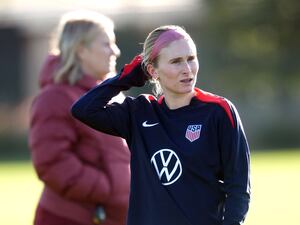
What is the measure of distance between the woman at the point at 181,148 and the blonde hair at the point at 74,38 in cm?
118

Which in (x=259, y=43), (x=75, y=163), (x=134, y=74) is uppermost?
(x=134, y=74)

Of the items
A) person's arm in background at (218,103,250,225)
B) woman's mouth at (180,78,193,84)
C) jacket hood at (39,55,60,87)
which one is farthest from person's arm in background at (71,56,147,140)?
jacket hood at (39,55,60,87)

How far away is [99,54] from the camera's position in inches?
259

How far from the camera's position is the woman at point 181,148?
508 centimetres

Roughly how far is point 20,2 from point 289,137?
1871cm

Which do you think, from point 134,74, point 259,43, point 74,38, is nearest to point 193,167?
point 134,74

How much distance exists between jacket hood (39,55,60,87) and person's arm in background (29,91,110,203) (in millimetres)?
134

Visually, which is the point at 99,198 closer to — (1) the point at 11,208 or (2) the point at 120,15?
(1) the point at 11,208

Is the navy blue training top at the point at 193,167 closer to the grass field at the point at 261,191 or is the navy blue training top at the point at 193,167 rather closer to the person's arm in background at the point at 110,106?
the person's arm in background at the point at 110,106

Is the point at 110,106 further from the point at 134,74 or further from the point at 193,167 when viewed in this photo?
the point at 193,167

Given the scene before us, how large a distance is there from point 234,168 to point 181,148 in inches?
11.4

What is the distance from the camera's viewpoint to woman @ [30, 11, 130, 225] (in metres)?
6.43

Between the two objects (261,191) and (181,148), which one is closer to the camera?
(181,148)

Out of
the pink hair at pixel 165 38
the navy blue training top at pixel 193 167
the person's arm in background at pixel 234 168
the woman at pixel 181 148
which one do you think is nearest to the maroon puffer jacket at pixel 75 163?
the woman at pixel 181 148
